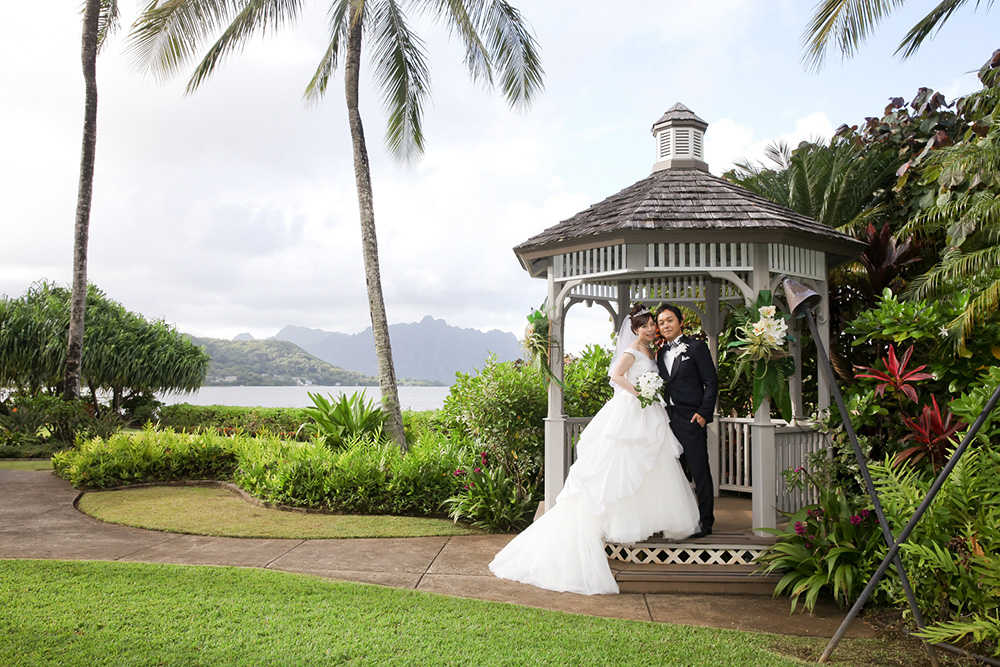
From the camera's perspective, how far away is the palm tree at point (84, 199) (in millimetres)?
14789

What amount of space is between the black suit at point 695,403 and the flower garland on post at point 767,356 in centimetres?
29

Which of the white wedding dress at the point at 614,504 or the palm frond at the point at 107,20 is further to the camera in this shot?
the palm frond at the point at 107,20

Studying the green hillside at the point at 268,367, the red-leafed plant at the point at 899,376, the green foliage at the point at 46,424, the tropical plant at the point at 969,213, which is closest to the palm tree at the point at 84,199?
the green foliage at the point at 46,424

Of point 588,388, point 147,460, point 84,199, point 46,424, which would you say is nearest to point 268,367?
point 46,424

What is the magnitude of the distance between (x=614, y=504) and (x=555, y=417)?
143 cm

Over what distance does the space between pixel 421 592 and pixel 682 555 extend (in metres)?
2.46

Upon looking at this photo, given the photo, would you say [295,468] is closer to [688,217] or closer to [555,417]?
[555,417]

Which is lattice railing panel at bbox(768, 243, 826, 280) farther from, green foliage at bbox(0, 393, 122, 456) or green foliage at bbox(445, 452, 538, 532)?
green foliage at bbox(0, 393, 122, 456)

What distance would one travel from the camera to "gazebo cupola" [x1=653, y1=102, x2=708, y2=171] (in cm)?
780

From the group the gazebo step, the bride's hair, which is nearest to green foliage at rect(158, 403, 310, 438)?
the bride's hair

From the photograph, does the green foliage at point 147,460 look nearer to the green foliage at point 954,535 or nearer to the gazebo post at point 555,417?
the gazebo post at point 555,417

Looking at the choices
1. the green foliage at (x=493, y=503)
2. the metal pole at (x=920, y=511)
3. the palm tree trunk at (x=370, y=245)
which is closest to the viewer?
the metal pole at (x=920, y=511)

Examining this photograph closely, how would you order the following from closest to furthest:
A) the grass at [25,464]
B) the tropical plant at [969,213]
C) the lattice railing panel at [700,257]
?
the lattice railing panel at [700,257], the tropical plant at [969,213], the grass at [25,464]

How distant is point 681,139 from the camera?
785 cm
